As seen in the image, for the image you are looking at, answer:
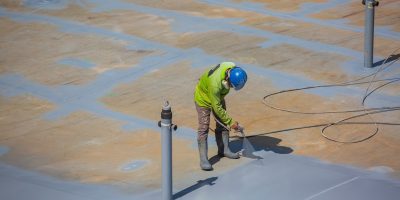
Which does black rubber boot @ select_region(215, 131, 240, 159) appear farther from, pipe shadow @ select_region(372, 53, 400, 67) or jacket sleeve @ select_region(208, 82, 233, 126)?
pipe shadow @ select_region(372, 53, 400, 67)

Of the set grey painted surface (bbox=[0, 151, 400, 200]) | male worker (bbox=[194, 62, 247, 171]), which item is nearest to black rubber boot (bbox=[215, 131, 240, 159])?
Answer: male worker (bbox=[194, 62, 247, 171])

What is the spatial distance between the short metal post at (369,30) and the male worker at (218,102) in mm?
3939

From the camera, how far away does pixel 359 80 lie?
13.8m

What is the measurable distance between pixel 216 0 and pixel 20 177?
323 inches

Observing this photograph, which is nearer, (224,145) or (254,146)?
(224,145)

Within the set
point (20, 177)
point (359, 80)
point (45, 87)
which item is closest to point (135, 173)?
point (20, 177)

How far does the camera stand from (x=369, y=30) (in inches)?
554

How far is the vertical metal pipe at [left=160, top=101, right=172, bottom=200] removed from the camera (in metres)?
9.41

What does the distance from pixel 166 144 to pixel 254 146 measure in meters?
2.34

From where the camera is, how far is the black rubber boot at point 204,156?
1083 centimetres

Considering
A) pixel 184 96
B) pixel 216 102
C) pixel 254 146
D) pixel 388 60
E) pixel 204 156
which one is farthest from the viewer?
pixel 388 60

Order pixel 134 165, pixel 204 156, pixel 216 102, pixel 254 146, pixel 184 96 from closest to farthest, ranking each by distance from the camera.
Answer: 1. pixel 216 102
2. pixel 204 156
3. pixel 134 165
4. pixel 254 146
5. pixel 184 96

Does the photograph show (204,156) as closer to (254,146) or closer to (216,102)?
(216,102)

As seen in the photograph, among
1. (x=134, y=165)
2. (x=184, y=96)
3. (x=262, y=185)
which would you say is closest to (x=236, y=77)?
(x=262, y=185)
